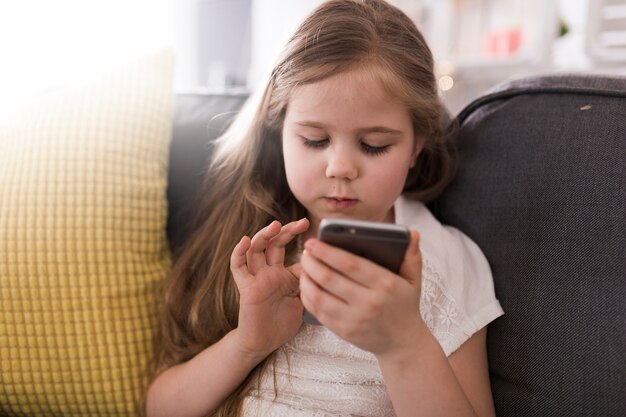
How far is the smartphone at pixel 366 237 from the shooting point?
56 cm

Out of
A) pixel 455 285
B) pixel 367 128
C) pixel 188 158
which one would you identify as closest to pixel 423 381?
pixel 455 285

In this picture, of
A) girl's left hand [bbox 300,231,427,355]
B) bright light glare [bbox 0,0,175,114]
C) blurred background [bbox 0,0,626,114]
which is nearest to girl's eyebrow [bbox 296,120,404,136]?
girl's left hand [bbox 300,231,427,355]

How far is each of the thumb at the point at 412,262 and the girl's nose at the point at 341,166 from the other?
0.18m

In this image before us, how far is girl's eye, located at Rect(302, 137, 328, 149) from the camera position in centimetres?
79

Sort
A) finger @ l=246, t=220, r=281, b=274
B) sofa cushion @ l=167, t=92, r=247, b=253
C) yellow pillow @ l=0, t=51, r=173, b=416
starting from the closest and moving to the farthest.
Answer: finger @ l=246, t=220, r=281, b=274, yellow pillow @ l=0, t=51, r=173, b=416, sofa cushion @ l=167, t=92, r=247, b=253

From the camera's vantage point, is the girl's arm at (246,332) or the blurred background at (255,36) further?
the blurred background at (255,36)

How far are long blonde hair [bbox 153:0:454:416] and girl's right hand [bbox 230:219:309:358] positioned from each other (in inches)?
2.9

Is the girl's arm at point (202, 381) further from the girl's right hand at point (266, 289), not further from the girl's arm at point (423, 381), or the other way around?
the girl's arm at point (423, 381)

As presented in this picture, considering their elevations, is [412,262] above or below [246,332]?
above

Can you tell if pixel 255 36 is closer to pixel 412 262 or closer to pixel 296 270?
pixel 296 270

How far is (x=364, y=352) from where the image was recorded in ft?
2.74

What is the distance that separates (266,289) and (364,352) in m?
0.18

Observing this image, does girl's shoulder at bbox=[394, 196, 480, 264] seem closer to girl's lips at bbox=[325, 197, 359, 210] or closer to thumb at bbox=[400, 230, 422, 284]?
girl's lips at bbox=[325, 197, 359, 210]

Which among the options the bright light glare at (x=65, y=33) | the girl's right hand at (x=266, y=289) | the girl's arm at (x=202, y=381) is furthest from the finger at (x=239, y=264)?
the bright light glare at (x=65, y=33)
